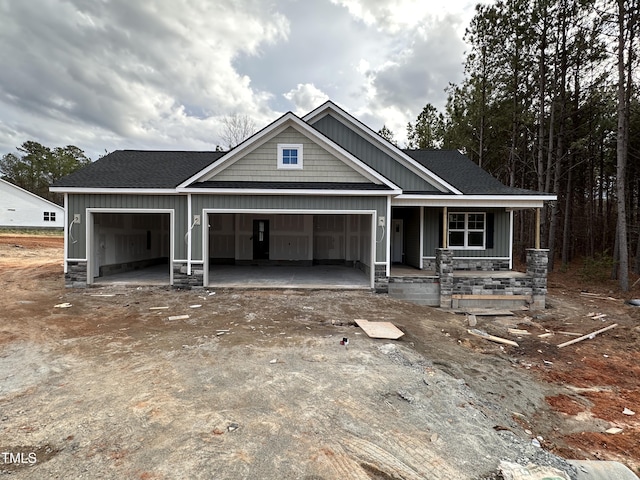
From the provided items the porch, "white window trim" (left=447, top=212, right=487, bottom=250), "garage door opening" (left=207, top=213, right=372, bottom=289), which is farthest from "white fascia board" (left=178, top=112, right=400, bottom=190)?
"garage door opening" (left=207, top=213, right=372, bottom=289)

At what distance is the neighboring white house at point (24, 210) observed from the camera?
93.7 feet

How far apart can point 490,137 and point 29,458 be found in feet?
71.6

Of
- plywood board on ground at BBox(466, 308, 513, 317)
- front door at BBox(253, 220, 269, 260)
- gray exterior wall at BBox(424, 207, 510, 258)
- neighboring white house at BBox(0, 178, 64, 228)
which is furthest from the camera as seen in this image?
neighboring white house at BBox(0, 178, 64, 228)

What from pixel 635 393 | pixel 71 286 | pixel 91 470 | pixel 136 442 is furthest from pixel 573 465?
pixel 71 286

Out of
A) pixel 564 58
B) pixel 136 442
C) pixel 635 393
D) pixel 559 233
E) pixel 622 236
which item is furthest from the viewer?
pixel 559 233

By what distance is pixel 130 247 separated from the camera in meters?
12.1

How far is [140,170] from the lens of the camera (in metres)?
11.0

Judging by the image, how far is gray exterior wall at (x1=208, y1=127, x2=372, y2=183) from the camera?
9578 mm

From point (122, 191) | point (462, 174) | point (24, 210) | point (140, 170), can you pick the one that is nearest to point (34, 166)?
point (24, 210)

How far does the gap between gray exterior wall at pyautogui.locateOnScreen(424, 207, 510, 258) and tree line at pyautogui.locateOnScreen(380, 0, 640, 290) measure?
174 inches

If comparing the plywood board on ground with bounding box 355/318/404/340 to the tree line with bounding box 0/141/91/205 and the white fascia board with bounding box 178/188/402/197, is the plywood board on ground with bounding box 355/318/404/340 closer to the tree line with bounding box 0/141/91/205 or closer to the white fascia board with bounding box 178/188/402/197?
the white fascia board with bounding box 178/188/402/197

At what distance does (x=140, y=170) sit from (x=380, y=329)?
10.2m

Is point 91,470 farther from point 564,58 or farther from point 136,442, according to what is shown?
point 564,58

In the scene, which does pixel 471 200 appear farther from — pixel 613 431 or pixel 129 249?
pixel 129 249
